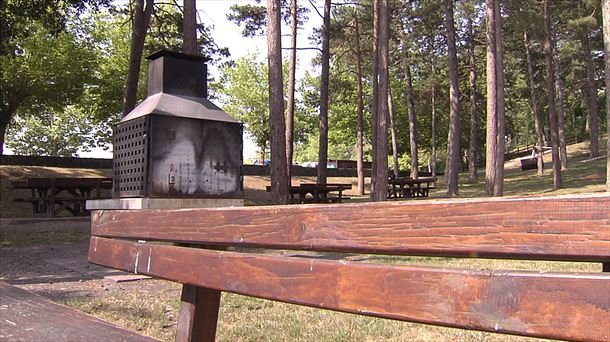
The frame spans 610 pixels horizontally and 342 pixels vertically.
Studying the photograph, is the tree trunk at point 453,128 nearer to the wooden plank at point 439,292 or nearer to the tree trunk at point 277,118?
the tree trunk at point 277,118

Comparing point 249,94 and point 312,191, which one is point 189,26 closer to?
point 312,191

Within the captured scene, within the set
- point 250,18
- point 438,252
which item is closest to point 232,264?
point 438,252

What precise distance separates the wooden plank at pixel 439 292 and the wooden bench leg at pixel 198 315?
0.30 meters

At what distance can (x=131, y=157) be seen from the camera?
217 inches

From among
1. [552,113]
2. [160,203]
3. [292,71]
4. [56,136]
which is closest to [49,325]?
[160,203]

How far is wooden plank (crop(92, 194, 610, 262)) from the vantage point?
1.13m

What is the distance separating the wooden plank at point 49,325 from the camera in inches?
93.9

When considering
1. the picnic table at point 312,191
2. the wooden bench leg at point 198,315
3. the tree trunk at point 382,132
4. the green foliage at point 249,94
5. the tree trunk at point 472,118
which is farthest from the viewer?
the green foliage at point 249,94

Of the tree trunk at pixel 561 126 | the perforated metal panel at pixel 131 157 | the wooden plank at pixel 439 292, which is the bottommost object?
the wooden plank at pixel 439 292

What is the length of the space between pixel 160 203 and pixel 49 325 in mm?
2643

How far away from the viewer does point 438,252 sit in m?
1.35

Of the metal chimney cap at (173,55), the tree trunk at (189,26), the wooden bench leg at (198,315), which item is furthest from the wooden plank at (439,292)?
the tree trunk at (189,26)

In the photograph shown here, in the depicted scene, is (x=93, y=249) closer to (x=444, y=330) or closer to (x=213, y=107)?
(x=444, y=330)

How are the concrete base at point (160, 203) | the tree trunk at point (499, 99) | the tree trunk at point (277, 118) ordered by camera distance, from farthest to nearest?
the tree trunk at point (499, 99)
the tree trunk at point (277, 118)
the concrete base at point (160, 203)
